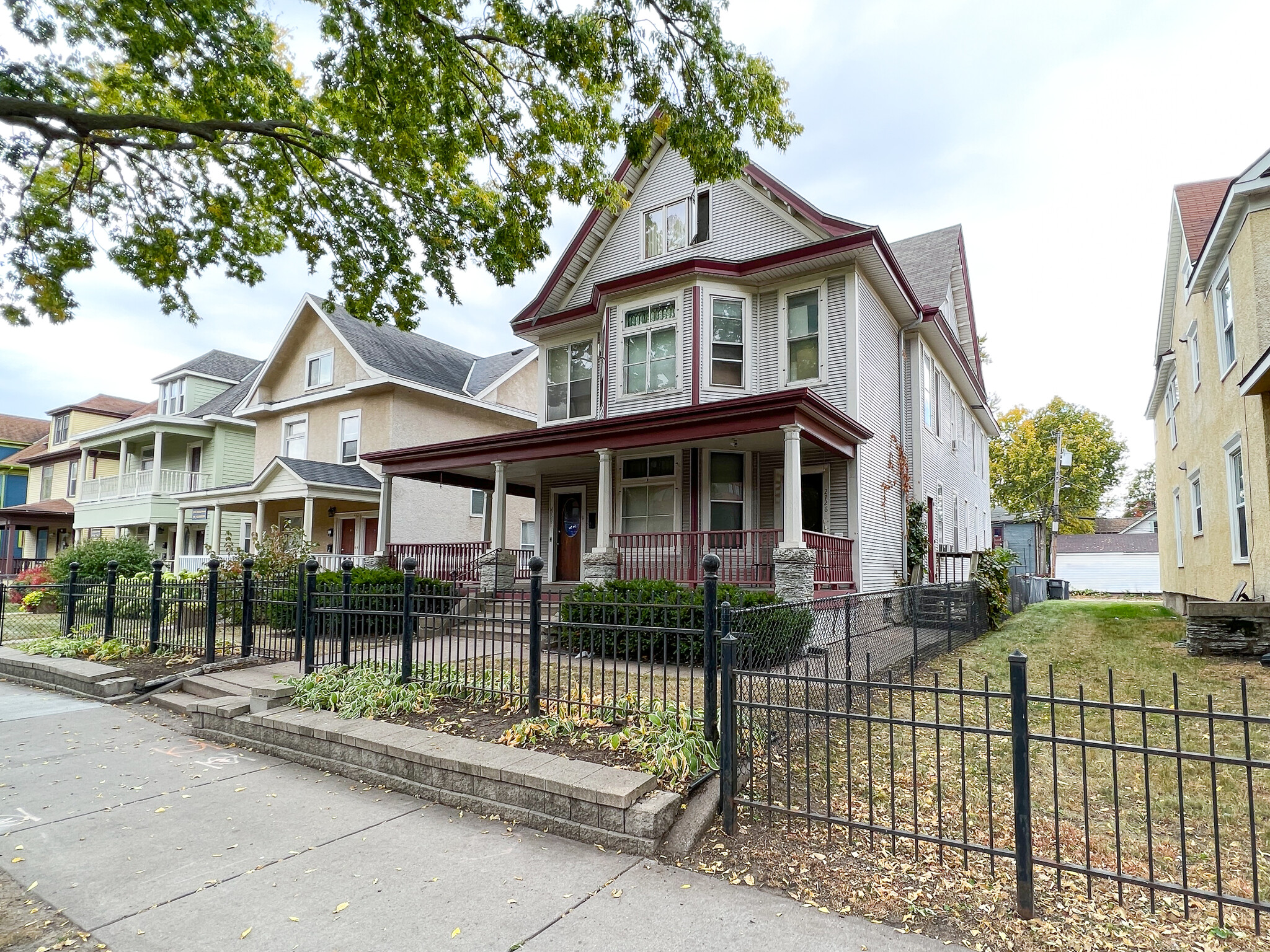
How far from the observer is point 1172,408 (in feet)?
60.1

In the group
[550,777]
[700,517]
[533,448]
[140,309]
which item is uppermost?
[140,309]

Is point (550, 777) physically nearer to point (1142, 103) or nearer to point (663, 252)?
point (1142, 103)

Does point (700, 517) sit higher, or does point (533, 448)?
point (533, 448)

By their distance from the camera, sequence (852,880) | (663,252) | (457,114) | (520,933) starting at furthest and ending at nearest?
(663,252) → (457,114) → (852,880) → (520,933)

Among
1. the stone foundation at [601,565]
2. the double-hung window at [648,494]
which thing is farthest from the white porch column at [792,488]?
the double-hung window at [648,494]

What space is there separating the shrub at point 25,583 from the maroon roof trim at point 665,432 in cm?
1211

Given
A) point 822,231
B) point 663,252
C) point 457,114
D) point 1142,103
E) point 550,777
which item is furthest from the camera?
point 663,252

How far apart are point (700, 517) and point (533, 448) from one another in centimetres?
370

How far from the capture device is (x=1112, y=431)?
1789 inches

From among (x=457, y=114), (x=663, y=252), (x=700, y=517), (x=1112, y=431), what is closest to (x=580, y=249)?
(x=663, y=252)

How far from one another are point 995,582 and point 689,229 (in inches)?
419

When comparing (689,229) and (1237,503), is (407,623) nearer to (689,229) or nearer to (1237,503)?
(689,229)

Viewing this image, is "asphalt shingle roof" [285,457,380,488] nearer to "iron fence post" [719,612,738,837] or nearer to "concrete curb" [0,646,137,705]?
"concrete curb" [0,646,137,705]

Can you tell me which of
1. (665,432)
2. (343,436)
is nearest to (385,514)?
(343,436)
